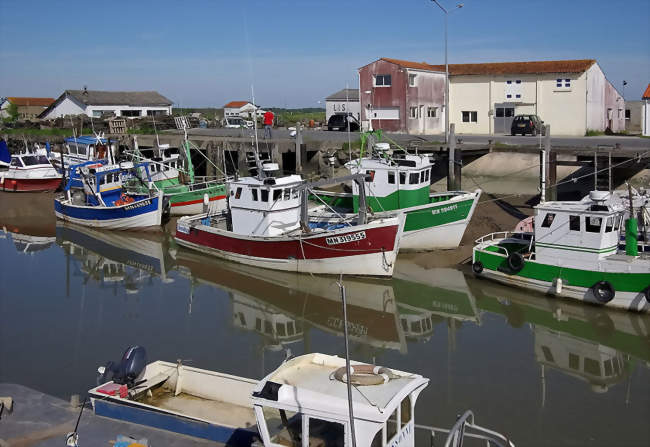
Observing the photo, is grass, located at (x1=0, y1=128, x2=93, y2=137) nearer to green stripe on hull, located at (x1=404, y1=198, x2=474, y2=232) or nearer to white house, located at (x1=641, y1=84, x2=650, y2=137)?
green stripe on hull, located at (x1=404, y1=198, x2=474, y2=232)

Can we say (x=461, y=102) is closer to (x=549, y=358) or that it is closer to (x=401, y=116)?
(x=401, y=116)

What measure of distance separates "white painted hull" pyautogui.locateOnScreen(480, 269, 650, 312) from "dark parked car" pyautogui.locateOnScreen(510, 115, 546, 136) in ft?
58.8

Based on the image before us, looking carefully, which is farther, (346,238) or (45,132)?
(45,132)

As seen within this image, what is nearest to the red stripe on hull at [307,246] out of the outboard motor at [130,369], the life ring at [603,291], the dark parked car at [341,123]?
the life ring at [603,291]

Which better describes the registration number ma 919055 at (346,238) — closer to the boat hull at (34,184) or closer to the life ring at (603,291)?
the life ring at (603,291)

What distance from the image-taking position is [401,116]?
35781 millimetres

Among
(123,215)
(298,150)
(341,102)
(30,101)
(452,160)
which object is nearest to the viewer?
(123,215)

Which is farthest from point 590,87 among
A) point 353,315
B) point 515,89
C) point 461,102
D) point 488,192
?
point 353,315

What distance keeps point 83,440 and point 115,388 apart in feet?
3.24

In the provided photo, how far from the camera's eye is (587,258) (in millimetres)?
14359

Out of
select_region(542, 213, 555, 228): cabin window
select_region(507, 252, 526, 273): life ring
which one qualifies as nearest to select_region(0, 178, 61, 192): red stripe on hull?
select_region(507, 252, 526, 273): life ring

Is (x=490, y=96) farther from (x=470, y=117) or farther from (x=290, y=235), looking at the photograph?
(x=290, y=235)

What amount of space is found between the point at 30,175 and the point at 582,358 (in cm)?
2509

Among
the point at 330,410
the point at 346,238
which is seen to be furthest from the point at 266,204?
the point at 330,410
